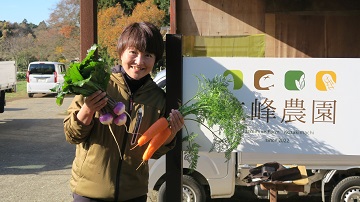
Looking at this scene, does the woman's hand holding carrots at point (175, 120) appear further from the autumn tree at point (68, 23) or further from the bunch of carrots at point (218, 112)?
the autumn tree at point (68, 23)

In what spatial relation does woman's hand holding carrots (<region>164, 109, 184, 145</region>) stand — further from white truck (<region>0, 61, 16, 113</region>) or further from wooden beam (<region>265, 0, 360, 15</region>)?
white truck (<region>0, 61, 16, 113</region>)

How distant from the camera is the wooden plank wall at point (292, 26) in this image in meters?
5.98

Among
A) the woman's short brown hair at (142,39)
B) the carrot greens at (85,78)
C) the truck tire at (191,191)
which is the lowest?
the truck tire at (191,191)

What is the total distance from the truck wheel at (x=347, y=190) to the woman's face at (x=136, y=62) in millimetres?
3827

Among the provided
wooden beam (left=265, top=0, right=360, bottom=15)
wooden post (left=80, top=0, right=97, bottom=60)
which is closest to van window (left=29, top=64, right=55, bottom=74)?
wooden beam (left=265, top=0, right=360, bottom=15)

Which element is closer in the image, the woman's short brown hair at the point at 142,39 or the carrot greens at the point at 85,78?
the carrot greens at the point at 85,78

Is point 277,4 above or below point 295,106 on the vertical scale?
above

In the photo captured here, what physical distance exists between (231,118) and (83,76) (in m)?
1.04

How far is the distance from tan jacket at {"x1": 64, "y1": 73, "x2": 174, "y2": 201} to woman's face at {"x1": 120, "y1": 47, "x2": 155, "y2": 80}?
7 cm

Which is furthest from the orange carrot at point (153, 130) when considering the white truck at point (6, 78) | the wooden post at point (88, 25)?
the white truck at point (6, 78)

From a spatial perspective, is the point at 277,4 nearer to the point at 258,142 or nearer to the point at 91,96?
the point at 258,142

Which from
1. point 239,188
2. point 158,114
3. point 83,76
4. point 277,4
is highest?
point 277,4

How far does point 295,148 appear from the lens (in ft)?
9.82

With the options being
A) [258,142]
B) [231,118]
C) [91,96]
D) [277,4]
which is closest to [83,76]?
[91,96]
